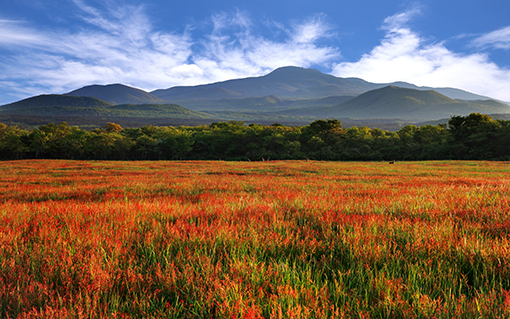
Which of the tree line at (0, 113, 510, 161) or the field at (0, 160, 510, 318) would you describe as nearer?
the field at (0, 160, 510, 318)

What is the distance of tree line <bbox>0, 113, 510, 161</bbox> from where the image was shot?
52.0 metres

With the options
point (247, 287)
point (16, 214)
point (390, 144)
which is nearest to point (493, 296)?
point (247, 287)

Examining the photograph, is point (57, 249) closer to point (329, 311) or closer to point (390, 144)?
point (329, 311)

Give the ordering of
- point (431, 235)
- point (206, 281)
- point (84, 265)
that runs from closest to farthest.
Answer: point (206, 281) < point (84, 265) < point (431, 235)

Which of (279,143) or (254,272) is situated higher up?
(279,143)

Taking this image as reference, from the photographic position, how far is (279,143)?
7325 centimetres

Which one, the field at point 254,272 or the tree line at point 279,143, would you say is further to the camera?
the tree line at point 279,143

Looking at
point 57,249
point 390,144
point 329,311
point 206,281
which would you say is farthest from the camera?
point 390,144

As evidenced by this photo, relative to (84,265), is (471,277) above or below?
below

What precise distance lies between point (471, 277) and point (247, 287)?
6.68ft

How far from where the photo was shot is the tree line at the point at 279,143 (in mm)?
52000

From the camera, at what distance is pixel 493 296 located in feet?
5.32

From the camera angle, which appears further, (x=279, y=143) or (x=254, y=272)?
(x=279, y=143)

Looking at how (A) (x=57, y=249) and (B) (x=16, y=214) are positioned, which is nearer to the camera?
(A) (x=57, y=249)
